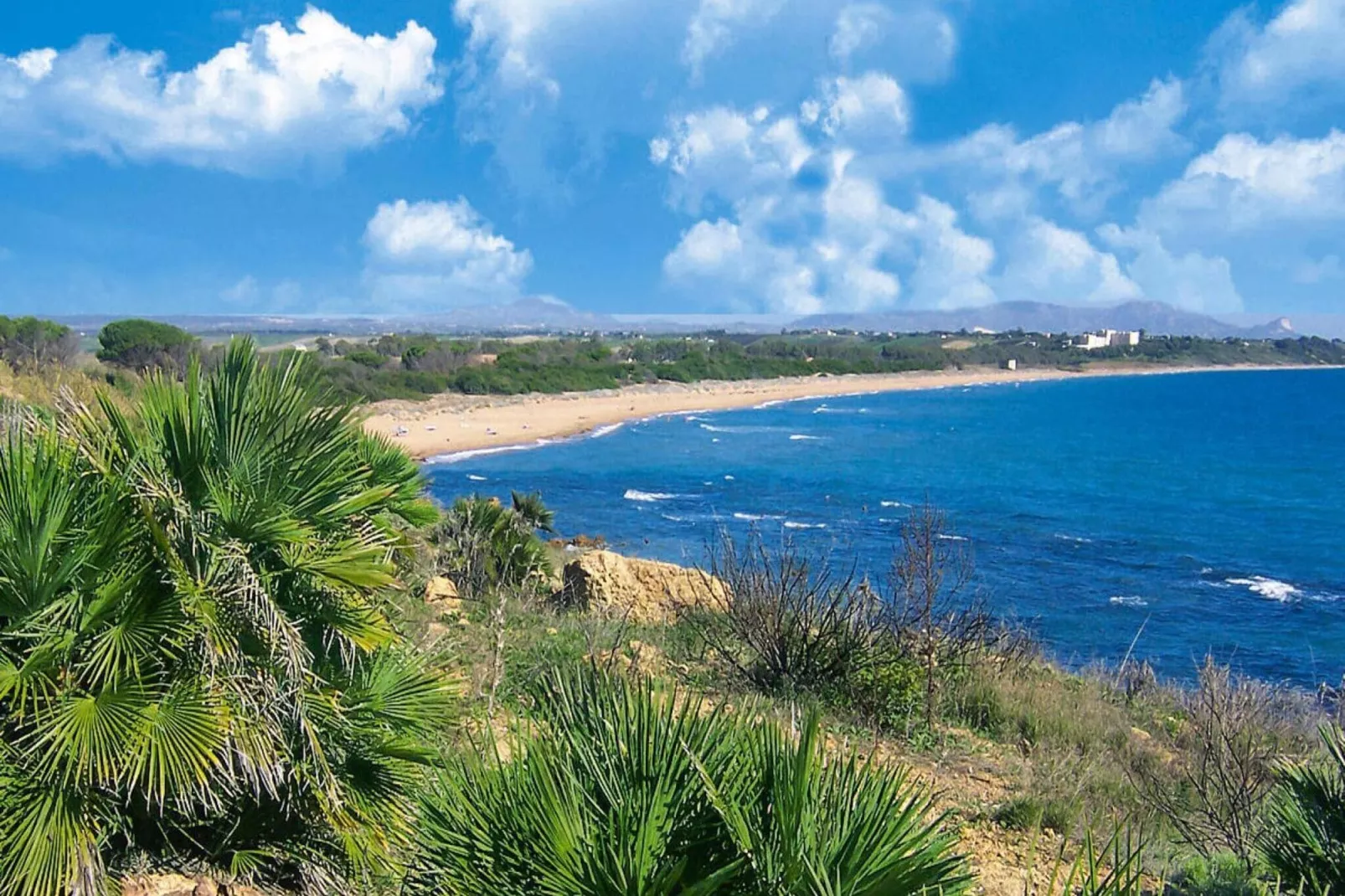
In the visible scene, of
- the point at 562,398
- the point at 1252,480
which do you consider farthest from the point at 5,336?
the point at 1252,480

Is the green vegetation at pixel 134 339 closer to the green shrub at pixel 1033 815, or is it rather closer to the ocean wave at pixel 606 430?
the ocean wave at pixel 606 430

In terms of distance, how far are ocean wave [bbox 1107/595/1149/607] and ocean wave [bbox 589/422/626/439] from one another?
40.2m

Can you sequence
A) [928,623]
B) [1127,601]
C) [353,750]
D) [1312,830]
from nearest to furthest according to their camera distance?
[1312,830] → [353,750] → [928,623] → [1127,601]

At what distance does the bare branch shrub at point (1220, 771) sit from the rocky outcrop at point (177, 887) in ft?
17.9

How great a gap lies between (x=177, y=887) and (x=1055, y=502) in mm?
41826

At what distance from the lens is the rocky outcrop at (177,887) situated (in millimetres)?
4496

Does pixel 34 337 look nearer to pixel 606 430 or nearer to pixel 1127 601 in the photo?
pixel 606 430

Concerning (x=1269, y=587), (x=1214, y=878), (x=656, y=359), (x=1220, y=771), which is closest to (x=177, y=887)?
(x=1214, y=878)

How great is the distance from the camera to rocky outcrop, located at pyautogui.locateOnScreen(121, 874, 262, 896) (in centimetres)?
450

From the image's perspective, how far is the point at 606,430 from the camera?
6644 cm

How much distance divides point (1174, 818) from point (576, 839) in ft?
19.8

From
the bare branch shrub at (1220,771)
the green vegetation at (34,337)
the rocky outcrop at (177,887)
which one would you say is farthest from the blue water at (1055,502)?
the green vegetation at (34,337)

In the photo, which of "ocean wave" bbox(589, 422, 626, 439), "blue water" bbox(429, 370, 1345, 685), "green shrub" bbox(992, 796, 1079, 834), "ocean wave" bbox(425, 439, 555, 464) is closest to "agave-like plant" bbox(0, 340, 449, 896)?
"green shrub" bbox(992, 796, 1079, 834)

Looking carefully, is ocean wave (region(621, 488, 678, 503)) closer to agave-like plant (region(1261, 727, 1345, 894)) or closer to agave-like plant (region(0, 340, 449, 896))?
agave-like plant (region(0, 340, 449, 896))
